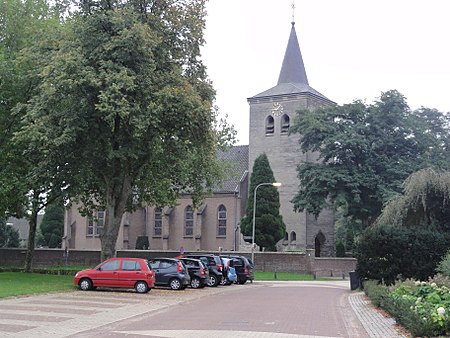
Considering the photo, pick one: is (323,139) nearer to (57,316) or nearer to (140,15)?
(140,15)


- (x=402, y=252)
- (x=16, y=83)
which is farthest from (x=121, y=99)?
(x=402, y=252)

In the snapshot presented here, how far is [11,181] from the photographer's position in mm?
32500

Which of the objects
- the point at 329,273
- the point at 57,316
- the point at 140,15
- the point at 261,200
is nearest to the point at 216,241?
the point at 261,200

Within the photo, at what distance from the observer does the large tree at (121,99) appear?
85.3ft

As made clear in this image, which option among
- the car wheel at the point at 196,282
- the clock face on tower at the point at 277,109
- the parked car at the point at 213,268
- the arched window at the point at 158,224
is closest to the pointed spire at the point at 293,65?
the clock face on tower at the point at 277,109

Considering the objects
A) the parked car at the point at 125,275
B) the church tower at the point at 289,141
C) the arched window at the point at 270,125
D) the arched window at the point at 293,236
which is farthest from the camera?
the arched window at the point at 270,125

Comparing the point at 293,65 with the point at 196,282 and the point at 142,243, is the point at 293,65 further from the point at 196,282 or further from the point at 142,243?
the point at 196,282

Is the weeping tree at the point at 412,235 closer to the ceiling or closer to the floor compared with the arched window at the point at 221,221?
closer to the floor

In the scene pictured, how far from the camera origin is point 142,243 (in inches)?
2717

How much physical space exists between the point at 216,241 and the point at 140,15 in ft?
131

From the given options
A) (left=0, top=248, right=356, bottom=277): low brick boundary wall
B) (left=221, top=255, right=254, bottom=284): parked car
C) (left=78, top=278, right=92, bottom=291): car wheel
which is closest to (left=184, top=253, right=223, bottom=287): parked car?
(left=221, top=255, right=254, bottom=284): parked car

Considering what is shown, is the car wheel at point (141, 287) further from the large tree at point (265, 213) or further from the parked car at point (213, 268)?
the large tree at point (265, 213)

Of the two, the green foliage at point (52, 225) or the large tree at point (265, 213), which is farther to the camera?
the green foliage at point (52, 225)

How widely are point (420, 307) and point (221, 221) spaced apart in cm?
5167
